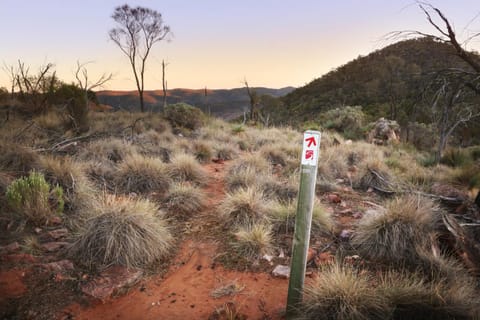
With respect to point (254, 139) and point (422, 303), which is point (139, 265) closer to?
point (422, 303)

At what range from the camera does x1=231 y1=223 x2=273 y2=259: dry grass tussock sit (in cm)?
362

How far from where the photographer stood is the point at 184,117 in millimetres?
14336

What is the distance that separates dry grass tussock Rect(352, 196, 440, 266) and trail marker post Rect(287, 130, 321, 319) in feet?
5.23

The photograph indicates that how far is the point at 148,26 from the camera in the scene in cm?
2328

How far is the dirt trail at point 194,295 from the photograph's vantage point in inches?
107

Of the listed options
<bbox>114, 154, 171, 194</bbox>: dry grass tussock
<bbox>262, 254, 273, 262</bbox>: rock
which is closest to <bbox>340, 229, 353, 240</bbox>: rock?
<bbox>262, 254, 273, 262</bbox>: rock

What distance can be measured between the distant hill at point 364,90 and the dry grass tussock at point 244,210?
12.2m

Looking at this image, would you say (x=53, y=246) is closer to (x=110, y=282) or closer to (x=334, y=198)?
(x=110, y=282)

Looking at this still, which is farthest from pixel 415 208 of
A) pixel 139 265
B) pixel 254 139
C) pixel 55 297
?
pixel 254 139

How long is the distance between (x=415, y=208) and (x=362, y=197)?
6.85 feet

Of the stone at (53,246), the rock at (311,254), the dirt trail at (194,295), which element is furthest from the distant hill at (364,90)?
the stone at (53,246)

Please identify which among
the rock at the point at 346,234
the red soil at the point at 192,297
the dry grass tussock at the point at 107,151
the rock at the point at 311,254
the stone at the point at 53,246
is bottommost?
the red soil at the point at 192,297

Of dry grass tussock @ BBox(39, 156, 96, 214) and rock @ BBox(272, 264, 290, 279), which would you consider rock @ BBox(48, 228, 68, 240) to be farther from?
rock @ BBox(272, 264, 290, 279)

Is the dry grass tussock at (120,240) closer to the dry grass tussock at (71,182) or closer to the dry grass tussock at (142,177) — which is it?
the dry grass tussock at (71,182)
